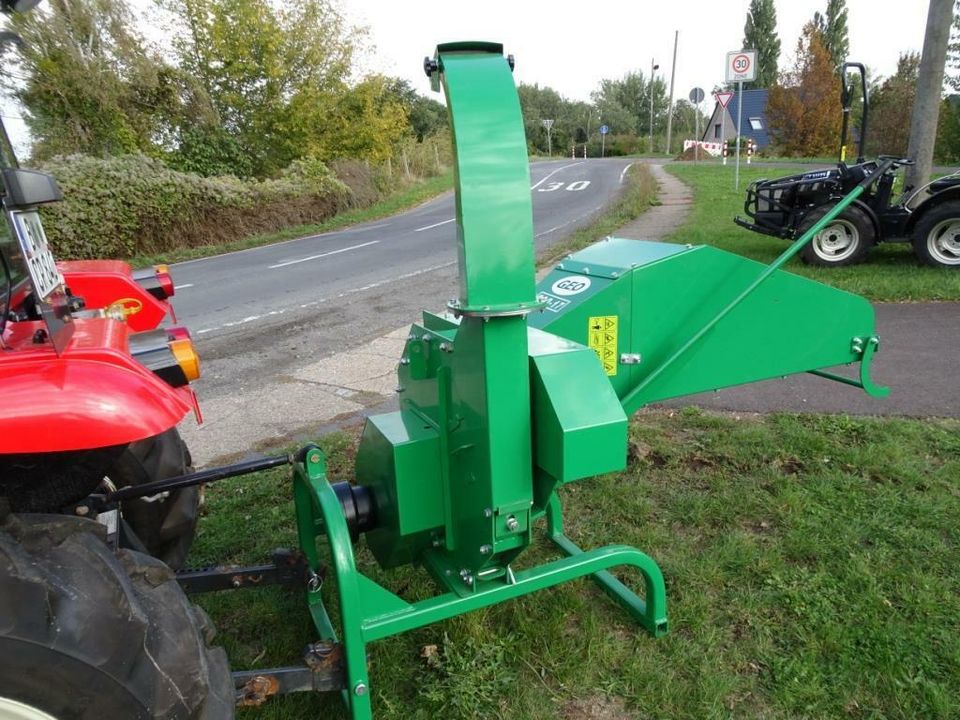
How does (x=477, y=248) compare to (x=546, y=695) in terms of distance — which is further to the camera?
(x=546, y=695)

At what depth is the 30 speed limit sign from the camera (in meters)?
13.4

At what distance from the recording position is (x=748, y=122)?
42.7m

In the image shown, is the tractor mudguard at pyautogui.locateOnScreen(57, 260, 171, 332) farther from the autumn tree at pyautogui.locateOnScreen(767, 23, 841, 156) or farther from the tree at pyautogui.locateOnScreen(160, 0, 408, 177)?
the autumn tree at pyautogui.locateOnScreen(767, 23, 841, 156)

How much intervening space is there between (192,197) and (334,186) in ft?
17.4

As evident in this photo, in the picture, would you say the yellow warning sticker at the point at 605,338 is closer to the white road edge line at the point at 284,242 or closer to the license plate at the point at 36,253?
the license plate at the point at 36,253

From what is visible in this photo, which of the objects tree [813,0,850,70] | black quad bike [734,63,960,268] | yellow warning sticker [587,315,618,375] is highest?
tree [813,0,850,70]

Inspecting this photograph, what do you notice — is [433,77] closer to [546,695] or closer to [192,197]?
[546,695]

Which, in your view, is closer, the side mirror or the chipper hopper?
the side mirror

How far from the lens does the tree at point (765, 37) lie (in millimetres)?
58812

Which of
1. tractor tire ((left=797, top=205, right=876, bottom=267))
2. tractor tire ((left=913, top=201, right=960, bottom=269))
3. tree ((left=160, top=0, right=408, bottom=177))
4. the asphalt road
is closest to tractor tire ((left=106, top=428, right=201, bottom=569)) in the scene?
the asphalt road

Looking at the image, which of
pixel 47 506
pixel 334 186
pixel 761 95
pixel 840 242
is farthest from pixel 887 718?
pixel 761 95

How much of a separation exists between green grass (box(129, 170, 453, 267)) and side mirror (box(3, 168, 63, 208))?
31.3ft

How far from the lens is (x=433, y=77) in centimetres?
188

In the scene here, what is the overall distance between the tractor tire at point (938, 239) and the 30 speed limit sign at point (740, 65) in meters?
6.78
